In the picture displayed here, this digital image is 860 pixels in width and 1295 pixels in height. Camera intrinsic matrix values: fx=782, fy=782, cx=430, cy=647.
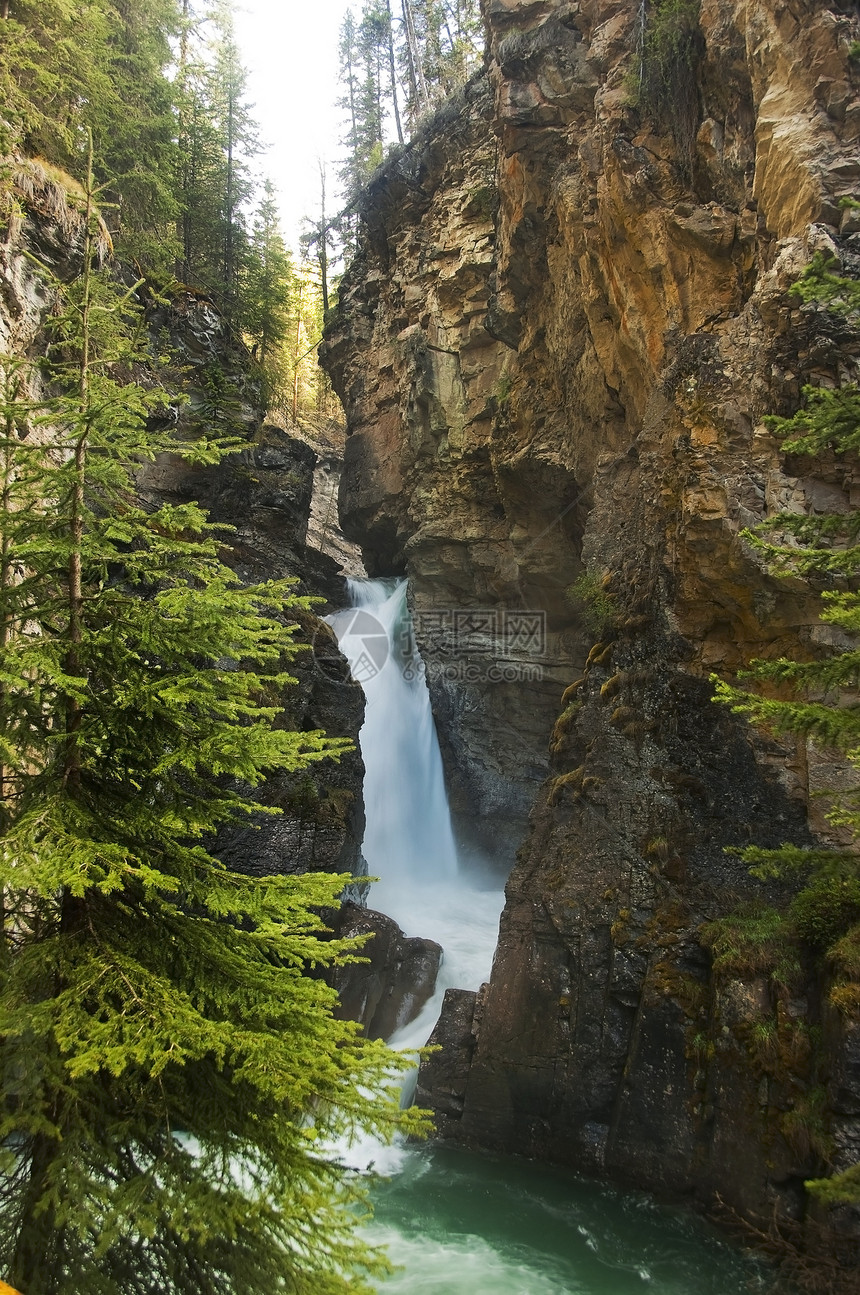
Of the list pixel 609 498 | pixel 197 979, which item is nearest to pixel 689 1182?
pixel 197 979

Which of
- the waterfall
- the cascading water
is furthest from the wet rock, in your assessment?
the waterfall

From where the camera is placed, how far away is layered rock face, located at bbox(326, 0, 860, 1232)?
871cm

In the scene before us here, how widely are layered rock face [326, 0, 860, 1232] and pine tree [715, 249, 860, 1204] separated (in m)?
0.47

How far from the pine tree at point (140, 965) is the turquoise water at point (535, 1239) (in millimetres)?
4843

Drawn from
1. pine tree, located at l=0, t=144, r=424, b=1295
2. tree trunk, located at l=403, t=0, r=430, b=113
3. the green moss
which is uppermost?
tree trunk, located at l=403, t=0, r=430, b=113

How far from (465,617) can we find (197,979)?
18.1m

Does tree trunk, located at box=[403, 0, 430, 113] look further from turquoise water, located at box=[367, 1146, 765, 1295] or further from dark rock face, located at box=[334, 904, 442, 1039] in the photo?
turquoise water, located at box=[367, 1146, 765, 1295]

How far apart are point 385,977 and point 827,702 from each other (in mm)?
8824

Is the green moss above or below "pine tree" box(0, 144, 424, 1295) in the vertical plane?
below

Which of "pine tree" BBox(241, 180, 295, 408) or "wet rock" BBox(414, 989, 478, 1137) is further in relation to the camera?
"pine tree" BBox(241, 180, 295, 408)

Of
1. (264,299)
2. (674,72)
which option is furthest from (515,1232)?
(264,299)

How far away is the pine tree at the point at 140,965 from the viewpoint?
342 cm

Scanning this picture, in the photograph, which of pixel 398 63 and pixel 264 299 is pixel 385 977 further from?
pixel 398 63

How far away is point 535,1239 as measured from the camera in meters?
8.45
